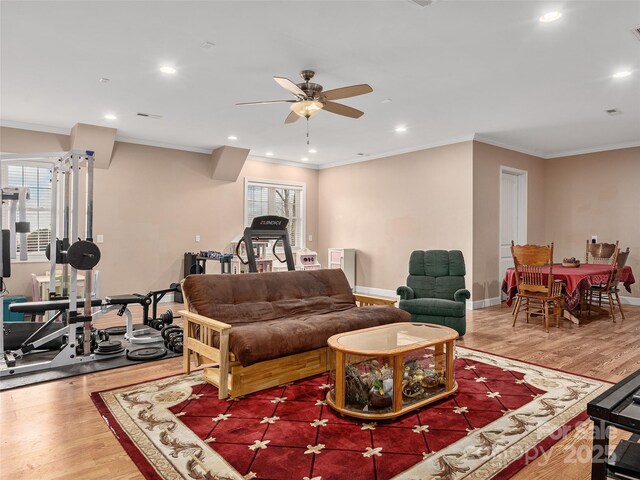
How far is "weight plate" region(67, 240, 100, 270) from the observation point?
3.64m

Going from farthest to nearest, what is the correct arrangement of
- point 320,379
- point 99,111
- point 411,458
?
point 99,111, point 320,379, point 411,458

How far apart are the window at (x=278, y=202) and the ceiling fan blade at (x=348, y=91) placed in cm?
479

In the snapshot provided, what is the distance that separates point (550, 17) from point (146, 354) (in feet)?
14.5

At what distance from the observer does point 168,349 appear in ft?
13.7

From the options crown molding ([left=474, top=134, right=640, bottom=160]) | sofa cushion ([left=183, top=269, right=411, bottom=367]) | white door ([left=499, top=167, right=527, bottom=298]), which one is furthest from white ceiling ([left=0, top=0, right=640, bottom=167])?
sofa cushion ([left=183, top=269, right=411, bottom=367])

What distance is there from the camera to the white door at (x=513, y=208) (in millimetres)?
7547

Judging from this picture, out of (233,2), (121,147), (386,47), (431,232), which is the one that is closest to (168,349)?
(233,2)

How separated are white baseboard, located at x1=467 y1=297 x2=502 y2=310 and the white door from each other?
29.8 inches

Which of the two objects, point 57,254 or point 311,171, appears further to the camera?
point 311,171

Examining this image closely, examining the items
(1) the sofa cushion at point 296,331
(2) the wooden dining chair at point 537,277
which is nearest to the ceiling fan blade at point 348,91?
(1) the sofa cushion at point 296,331

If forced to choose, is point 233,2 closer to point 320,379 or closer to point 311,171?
point 320,379

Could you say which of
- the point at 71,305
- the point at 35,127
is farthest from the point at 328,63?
the point at 35,127

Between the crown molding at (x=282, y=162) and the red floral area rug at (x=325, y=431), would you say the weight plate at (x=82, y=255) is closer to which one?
the red floral area rug at (x=325, y=431)

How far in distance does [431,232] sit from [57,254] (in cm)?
555
